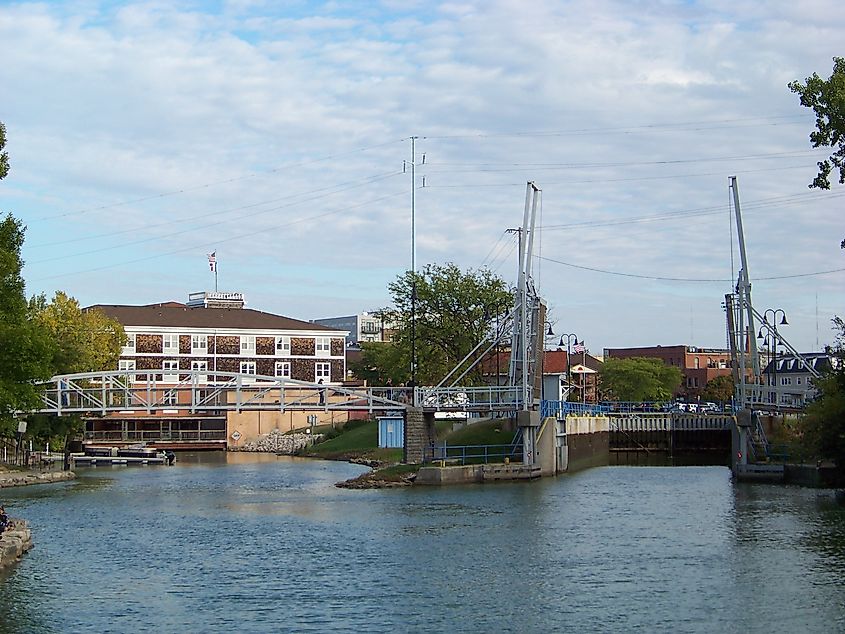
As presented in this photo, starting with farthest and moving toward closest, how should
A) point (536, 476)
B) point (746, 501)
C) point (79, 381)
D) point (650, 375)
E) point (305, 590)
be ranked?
point (650, 375)
point (79, 381)
point (536, 476)
point (746, 501)
point (305, 590)

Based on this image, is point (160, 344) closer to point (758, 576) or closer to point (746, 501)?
point (746, 501)

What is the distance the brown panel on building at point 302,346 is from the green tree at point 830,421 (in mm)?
74046

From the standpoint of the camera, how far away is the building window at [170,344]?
123 meters

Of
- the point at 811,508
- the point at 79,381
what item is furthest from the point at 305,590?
the point at 79,381

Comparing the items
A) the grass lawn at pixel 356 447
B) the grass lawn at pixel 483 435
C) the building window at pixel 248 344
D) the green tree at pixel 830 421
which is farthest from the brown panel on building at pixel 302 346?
the green tree at pixel 830 421

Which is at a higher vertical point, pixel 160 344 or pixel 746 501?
pixel 160 344

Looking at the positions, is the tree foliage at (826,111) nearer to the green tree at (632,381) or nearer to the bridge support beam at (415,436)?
the bridge support beam at (415,436)

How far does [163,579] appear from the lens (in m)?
37.4

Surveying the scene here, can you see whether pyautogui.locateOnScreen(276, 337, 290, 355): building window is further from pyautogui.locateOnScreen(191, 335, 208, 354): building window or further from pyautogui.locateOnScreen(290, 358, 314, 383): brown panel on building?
pyautogui.locateOnScreen(191, 335, 208, 354): building window

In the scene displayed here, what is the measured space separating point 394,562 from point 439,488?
24.8 m

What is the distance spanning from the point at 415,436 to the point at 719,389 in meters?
95.2

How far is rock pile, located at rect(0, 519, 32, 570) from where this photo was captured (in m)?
38.8

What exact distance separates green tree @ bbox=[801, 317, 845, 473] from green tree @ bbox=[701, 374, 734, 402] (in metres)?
95.3

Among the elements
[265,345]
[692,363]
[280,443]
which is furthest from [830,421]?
[692,363]
